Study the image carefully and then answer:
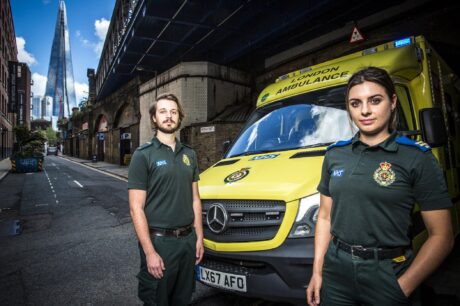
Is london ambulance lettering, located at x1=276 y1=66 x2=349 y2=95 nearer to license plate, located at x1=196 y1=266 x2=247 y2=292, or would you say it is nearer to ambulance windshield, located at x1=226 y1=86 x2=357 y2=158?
ambulance windshield, located at x1=226 y1=86 x2=357 y2=158

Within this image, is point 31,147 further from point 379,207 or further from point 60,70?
point 60,70

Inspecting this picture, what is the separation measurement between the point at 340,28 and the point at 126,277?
1168 centimetres

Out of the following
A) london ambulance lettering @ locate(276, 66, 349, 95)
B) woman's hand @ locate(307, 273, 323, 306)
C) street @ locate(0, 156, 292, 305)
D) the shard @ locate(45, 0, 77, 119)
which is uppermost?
the shard @ locate(45, 0, 77, 119)

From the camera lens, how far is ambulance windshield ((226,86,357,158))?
3.26m

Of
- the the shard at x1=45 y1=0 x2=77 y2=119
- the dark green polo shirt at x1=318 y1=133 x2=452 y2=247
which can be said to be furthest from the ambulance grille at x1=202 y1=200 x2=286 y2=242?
the the shard at x1=45 y1=0 x2=77 y2=119

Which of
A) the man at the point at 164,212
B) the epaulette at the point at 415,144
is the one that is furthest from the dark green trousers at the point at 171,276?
the epaulette at the point at 415,144

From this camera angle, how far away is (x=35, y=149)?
24203 mm

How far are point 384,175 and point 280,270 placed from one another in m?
1.19

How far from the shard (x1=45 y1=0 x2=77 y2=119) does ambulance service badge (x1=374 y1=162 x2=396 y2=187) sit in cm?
16706

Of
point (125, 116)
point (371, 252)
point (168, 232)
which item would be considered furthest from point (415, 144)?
point (125, 116)

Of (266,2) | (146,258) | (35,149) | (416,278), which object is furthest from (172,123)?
(35,149)

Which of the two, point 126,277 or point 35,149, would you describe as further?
point 35,149

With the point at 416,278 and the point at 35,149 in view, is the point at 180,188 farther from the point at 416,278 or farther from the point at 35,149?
the point at 35,149

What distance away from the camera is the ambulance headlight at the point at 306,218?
2305mm
